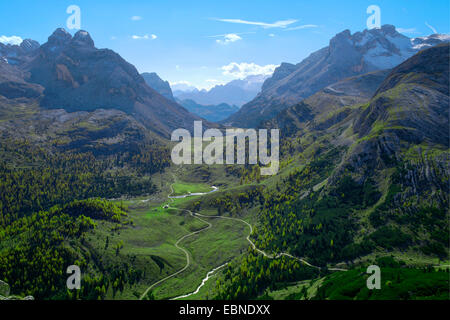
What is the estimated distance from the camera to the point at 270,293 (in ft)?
413

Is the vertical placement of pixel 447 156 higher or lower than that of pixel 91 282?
higher

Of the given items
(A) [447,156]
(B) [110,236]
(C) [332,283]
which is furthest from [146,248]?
(A) [447,156]

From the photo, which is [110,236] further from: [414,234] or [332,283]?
[414,234]

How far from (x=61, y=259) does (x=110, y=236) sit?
126 feet

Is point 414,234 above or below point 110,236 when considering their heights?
above

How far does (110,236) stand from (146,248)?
25.5 meters

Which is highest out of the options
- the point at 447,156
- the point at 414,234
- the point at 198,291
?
the point at 447,156

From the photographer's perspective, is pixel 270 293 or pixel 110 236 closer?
pixel 270 293
